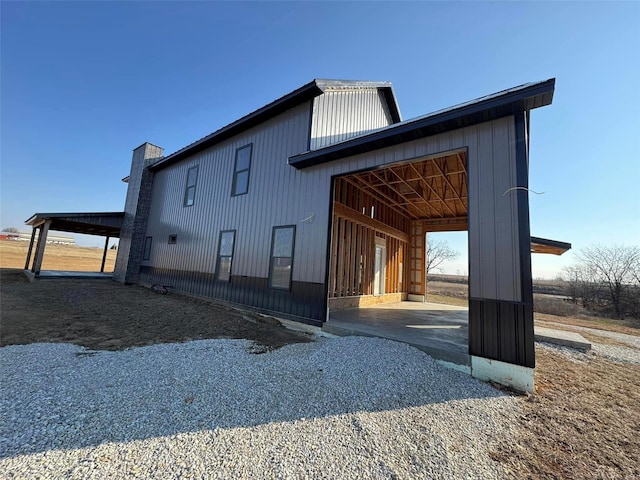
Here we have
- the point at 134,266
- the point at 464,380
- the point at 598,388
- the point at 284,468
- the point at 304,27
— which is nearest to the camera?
the point at 284,468

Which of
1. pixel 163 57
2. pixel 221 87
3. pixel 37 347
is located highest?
pixel 163 57

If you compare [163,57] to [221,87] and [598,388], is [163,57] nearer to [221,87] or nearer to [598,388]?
[221,87]

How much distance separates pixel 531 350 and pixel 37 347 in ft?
24.7

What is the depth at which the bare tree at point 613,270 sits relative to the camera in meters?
18.5

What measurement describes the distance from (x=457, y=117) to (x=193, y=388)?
553 cm

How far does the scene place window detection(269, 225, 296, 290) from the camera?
21.9 feet

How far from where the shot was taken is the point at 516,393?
3332 millimetres

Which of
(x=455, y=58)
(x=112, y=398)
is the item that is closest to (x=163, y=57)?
(x=455, y=58)

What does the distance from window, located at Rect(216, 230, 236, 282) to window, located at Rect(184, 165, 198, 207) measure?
10.2ft

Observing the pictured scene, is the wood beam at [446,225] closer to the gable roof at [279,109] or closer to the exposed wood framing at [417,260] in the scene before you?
the exposed wood framing at [417,260]

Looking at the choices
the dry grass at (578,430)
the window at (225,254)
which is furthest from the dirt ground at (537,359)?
the window at (225,254)

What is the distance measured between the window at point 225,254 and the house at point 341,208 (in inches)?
2.6

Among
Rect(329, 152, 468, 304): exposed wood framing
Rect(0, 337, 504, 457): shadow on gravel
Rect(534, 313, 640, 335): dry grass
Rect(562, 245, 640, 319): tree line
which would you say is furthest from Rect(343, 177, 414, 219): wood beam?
Rect(562, 245, 640, 319): tree line

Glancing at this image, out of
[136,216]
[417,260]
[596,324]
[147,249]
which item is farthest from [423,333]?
[136,216]
